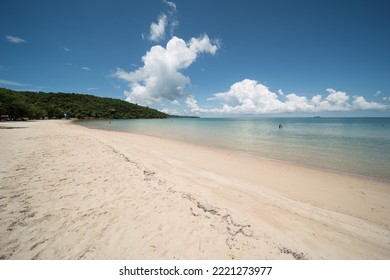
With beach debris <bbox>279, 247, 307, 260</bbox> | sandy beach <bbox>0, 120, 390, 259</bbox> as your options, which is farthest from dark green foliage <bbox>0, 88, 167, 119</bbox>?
beach debris <bbox>279, 247, 307, 260</bbox>

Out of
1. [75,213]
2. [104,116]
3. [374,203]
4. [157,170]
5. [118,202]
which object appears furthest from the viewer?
[104,116]

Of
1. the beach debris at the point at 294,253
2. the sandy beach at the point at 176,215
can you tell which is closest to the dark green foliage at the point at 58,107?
the sandy beach at the point at 176,215

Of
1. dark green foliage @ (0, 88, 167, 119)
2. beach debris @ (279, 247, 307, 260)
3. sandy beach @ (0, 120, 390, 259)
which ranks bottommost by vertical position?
beach debris @ (279, 247, 307, 260)

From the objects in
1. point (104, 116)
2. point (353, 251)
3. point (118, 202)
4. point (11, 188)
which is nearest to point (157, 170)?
point (118, 202)

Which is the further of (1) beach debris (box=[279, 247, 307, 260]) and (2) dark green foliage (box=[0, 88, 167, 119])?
(2) dark green foliage (box=[0, 88, 167, 119])

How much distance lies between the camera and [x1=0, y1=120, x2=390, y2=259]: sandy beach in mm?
3857

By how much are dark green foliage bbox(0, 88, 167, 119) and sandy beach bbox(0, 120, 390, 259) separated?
2304 inches

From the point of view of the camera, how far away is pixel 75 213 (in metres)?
4.88

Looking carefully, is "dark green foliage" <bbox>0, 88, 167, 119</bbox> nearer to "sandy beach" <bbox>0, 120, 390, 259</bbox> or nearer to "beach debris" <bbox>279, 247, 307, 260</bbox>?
"sandy beach" <bbox>0, 120, 390, 259</bbox>

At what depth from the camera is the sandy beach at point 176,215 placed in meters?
3.86

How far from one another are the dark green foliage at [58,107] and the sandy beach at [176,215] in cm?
5852

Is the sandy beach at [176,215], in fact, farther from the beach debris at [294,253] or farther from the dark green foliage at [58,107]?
the dark green foliage at [58,107]
